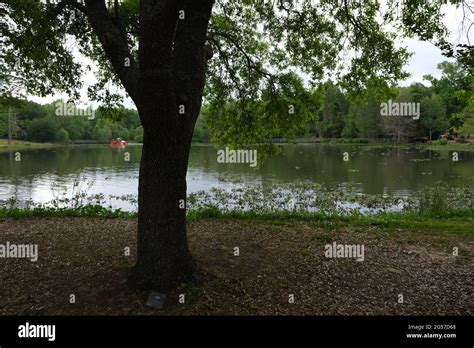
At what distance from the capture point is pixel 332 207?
16.5m

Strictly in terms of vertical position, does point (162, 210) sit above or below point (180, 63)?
below

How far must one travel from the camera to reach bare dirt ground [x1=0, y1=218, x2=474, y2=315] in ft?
18.2

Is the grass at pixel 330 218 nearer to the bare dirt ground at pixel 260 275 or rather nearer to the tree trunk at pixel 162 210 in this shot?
the bare dirt ground at pixel 260 275

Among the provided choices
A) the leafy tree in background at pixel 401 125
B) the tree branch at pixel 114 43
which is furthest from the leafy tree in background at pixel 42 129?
the tree branch at pixel 114 43

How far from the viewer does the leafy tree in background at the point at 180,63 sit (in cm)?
532

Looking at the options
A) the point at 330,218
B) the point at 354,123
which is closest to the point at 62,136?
the point at 354,123

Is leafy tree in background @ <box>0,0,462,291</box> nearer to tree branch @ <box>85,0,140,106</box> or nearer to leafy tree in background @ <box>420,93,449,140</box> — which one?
tree branch @ <box>85,0,140,106</box>

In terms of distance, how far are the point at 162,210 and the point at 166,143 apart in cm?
105

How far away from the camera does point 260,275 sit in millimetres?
6668

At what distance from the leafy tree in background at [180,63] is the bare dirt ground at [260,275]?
2.35ft

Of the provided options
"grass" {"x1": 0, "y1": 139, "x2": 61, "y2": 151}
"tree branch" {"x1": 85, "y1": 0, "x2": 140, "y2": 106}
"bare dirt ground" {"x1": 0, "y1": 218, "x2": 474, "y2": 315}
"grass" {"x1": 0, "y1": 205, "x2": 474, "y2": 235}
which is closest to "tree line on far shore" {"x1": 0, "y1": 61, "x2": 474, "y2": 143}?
"grass" {"x1": 0, "y1": 139, "x2": 61, "y2": 151}

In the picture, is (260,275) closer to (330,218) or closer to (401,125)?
(330,218)

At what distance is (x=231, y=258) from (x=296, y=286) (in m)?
1.64

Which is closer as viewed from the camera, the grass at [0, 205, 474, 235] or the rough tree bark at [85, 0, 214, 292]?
the rough tree bark at [85, 0, 214, 292]
